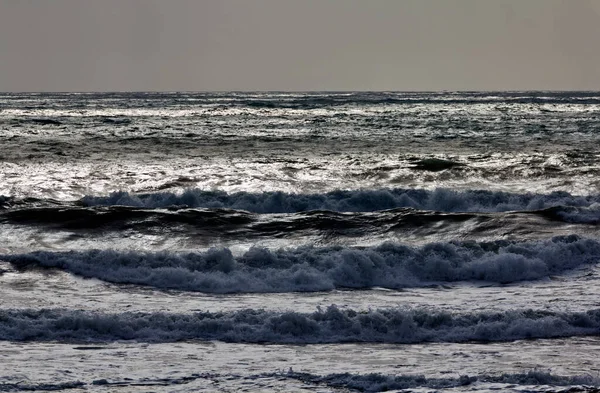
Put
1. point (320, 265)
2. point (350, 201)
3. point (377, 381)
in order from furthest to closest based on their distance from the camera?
1. point (350, 201)
2. point (320, 265)
3. point (377, 381)

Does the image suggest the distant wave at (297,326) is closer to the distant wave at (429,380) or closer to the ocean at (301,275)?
the ocean at (301,275)

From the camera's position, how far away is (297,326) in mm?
12617

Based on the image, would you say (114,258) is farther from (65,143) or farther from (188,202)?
(65,143)

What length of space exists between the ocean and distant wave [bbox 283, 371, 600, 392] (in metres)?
0.03

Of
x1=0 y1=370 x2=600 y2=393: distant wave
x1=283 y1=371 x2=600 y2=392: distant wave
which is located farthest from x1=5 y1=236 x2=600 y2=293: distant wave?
x1=283 y1=371 x2=600 y2=392: distant wave

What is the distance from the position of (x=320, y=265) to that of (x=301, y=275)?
2.83 feet

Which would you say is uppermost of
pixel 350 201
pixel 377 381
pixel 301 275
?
pixel 350 201

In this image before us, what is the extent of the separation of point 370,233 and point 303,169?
1052 centimetres

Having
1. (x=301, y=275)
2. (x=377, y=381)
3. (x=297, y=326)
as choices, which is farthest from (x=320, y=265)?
(x=377, y=381)

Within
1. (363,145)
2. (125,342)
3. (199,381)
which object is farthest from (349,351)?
(363,145)

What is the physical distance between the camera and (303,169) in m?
30.8

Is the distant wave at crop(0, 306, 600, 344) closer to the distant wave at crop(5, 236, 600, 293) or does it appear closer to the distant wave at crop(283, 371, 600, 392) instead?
the distant wave at crop(283, 371, 600, 392)

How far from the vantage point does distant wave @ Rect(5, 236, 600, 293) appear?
1577cm

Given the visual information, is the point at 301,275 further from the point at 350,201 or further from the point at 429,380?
the point at 350,201
